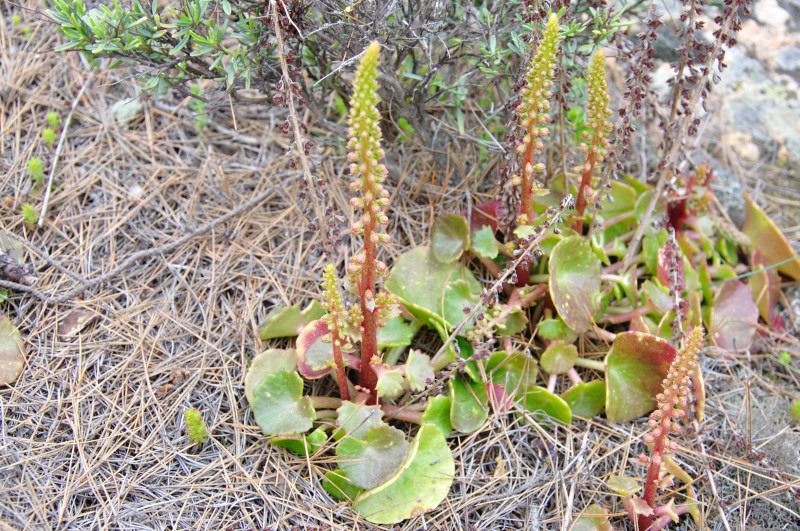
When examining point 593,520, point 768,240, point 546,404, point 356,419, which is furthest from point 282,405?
point 768,240

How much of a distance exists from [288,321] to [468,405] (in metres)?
0.87

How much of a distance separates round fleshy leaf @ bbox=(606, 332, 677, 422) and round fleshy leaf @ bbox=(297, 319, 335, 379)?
3.97ft

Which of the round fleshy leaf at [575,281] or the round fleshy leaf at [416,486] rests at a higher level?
the round fleshy leaf at [575,281]

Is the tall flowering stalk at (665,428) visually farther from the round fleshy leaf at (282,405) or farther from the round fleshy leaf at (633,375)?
the round fleshy leaf at (282,405)

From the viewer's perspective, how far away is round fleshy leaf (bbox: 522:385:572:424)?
2.60 meters

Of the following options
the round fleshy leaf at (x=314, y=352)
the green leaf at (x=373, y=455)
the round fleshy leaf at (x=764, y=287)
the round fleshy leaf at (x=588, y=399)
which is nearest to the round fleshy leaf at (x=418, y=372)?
the green leaf at (x=373, y=455)

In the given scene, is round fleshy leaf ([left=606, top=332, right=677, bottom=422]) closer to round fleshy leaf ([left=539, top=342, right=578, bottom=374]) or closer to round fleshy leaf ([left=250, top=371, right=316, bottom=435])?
round fleshy leaf ([left=539, top=342, right=578, bottom=374])

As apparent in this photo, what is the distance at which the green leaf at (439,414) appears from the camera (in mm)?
2520

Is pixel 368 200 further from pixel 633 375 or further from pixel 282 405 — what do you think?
pixel 633 375

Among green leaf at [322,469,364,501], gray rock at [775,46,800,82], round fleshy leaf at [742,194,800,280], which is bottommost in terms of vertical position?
green leaf at [322,469,364,501]

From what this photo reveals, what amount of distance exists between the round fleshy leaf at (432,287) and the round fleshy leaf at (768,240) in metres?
1.74

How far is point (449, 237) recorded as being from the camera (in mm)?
2988

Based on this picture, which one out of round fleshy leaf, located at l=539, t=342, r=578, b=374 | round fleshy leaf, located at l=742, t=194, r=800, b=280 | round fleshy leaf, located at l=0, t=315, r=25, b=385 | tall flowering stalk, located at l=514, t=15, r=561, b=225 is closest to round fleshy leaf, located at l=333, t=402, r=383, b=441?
round fleshy leaf, located at l=539, t=342, r=578, b=374

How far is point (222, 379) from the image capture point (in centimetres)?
267
